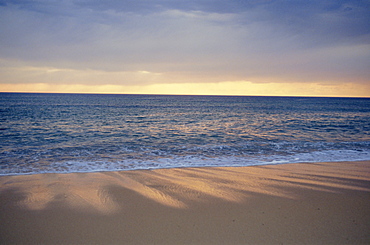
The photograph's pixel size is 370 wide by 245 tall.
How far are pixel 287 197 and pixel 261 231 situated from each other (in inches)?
80.3

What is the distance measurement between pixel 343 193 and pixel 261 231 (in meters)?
3.62

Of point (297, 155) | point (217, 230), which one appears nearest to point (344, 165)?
point (297, 155)

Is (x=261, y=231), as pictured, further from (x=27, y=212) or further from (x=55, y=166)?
(x=55, y=166)

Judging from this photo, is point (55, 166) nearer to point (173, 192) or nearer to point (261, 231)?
point (173, 192)

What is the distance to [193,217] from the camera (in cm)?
471

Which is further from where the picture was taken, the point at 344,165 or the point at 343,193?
the point at 344,165

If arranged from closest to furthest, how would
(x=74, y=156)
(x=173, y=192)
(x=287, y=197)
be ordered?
(x=287, y=197) < (x=173, y=192) < (x=74, y=156)

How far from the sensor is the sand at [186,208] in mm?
4047

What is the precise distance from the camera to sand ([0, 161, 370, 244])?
4.05m

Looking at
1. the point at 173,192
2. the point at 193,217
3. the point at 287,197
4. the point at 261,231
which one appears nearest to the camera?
the point at 261,231

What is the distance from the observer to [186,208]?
5.13 meters

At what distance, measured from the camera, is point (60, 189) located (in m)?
6.38

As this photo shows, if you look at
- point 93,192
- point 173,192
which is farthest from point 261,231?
point 93,192

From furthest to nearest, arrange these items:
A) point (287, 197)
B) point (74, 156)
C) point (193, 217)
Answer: point (74, 156) → point (287, 197) → point (193, 217)
